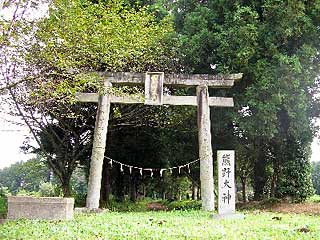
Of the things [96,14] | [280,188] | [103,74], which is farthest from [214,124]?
[96,14]

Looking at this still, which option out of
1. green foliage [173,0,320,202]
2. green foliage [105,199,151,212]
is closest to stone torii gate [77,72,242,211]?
green foliage [173,0,320,202]

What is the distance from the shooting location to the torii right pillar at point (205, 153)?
13.2 meters

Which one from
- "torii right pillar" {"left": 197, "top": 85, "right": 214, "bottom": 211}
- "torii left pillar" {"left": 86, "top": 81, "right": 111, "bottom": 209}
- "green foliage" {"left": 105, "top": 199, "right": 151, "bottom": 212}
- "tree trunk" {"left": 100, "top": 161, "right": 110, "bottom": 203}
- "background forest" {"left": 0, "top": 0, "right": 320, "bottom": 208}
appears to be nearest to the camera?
"torii left pillar" {"left": 86, "top": 81, "right": 111, "bottom": 209}

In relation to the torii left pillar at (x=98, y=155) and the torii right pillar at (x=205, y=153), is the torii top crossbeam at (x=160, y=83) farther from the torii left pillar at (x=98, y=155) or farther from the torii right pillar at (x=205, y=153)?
the torii left pillar at (x=98, y=155)

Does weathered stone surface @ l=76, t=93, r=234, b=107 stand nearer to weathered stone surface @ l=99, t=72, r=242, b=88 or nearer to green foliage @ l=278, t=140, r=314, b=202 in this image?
weathered stone surface @ l=99, t=72, r=242, b=88

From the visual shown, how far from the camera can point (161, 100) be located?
13.7 m

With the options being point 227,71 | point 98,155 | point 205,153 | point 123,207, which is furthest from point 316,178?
point 98,155

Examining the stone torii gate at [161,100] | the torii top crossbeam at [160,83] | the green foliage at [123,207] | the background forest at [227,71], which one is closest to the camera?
the stone torii gate at [161,100]

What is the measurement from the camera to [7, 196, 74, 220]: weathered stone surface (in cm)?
1018

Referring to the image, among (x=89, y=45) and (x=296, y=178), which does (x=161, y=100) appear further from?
(x=296, y=178)

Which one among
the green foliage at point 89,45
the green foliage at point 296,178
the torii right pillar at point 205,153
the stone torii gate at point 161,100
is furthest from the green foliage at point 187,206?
the green foliage at point 89,45

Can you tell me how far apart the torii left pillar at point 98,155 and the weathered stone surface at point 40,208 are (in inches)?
102

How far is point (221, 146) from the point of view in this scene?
59.4 feet

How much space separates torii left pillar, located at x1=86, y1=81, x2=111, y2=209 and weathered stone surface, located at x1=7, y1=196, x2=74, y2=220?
2586 mm
